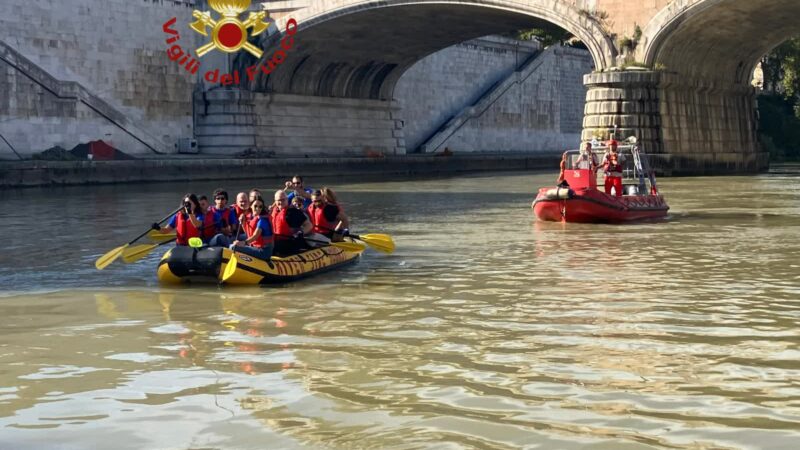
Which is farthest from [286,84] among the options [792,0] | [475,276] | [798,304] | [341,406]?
[341,406]

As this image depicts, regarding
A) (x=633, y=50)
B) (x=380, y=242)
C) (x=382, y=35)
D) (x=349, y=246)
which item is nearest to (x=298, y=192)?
(x=380, y=242)

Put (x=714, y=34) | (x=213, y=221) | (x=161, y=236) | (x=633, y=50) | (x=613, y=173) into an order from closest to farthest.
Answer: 1. (x=213, y=221)
2. (x=161, y=236)
3. (x=613, y=173)
4. (x=633, y=50)
5. (x=714, y=34)

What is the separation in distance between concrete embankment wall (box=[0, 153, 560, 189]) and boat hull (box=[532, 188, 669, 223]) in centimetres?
1839

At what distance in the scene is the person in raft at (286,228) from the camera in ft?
54.0

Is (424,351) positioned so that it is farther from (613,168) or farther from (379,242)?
(613,168)

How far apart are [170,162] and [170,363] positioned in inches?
1281

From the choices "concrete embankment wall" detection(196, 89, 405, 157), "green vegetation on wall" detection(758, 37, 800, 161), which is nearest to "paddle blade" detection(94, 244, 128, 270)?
"concrete embankment wall" detection(196, 89, 405, 157)

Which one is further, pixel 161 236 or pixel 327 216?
pixel 161 236

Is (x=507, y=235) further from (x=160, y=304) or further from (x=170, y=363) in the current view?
(x=170, y=363)

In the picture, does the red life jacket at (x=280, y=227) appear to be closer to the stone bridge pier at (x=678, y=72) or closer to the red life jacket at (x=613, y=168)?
the red life jacket at (x=613, y=168)

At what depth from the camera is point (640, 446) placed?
7383 mm

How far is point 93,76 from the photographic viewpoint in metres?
44.6

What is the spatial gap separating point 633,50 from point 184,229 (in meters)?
28.9

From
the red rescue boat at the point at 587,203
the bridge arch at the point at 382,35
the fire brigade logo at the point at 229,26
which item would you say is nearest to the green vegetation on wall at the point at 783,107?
the bridge arch at the point at 382,35
